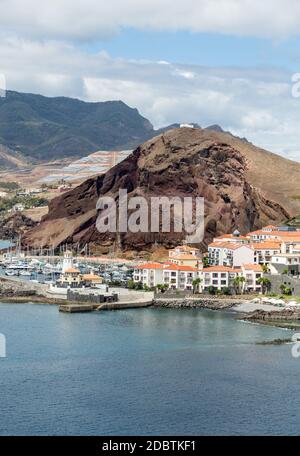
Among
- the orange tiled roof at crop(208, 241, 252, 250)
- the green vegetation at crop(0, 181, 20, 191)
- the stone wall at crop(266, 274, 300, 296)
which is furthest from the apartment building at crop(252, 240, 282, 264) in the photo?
the green vegetation at crop(0, 181, 20, 191)

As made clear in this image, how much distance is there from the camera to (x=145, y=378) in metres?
29.3

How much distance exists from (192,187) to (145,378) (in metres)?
38.0

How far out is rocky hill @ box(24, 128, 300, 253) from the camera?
64.5m

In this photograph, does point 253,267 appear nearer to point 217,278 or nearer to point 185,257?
point 217,278

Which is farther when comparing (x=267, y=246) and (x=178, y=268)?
(x=267, y=246)

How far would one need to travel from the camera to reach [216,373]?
2994 cm

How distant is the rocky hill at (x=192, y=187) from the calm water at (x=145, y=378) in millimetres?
23911

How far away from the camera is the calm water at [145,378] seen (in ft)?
80.6

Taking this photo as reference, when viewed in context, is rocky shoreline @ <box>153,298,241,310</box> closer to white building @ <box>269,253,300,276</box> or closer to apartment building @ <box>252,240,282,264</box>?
white building @ <box>269,253,300,276</box>

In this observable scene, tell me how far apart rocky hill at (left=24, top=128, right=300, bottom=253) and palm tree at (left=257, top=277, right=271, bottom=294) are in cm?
1280

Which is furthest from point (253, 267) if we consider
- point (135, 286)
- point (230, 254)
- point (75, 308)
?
point (75, 308)

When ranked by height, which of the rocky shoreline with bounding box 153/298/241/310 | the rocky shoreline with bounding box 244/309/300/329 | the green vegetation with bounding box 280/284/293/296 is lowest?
the rocky shoreline with bounding box 244/309/300/329
